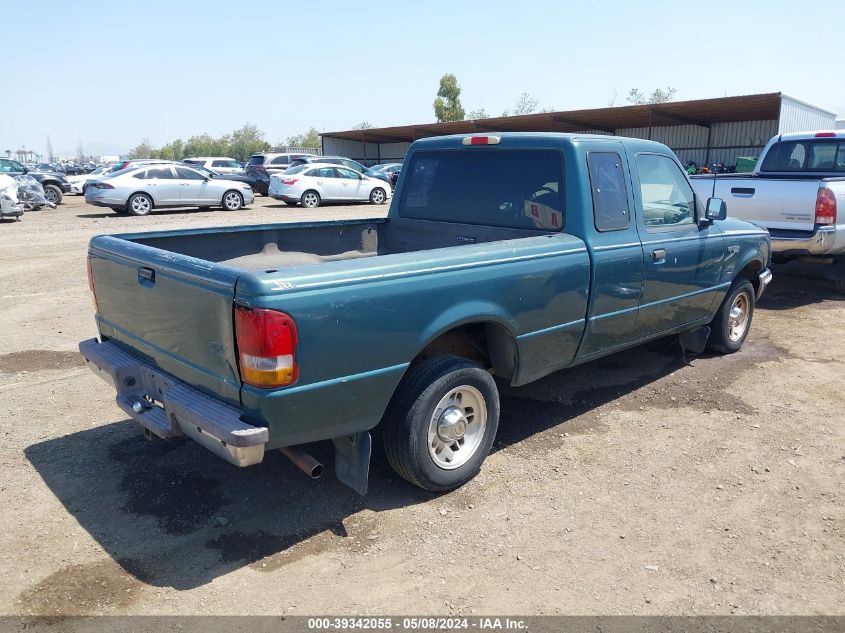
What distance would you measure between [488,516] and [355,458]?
2.70 feet

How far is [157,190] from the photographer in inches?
816

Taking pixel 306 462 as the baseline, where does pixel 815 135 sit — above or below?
above

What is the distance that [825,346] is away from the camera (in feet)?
23.1

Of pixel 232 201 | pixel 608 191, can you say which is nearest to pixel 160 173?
pixel 232 201

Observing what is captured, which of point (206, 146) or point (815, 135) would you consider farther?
point (206, 146)

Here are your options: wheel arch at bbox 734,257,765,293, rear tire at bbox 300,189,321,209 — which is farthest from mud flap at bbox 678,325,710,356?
rear tire at bbox 300,189,321,209

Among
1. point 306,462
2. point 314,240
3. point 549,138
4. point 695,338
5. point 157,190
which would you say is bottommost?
point 695,338

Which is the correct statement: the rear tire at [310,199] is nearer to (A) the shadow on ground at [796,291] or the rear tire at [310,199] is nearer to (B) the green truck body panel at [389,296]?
(A) the shadow on ground at [796,291]

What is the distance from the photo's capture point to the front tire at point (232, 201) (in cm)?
2244

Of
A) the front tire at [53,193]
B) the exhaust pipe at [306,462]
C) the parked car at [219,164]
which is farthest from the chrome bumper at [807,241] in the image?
the parked car at [219,164]

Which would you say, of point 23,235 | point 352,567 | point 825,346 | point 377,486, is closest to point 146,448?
point 377,486

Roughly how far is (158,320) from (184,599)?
1.42 meters

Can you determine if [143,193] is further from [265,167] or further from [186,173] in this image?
[265,167]

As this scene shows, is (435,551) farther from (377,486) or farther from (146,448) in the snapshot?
(146,448)
